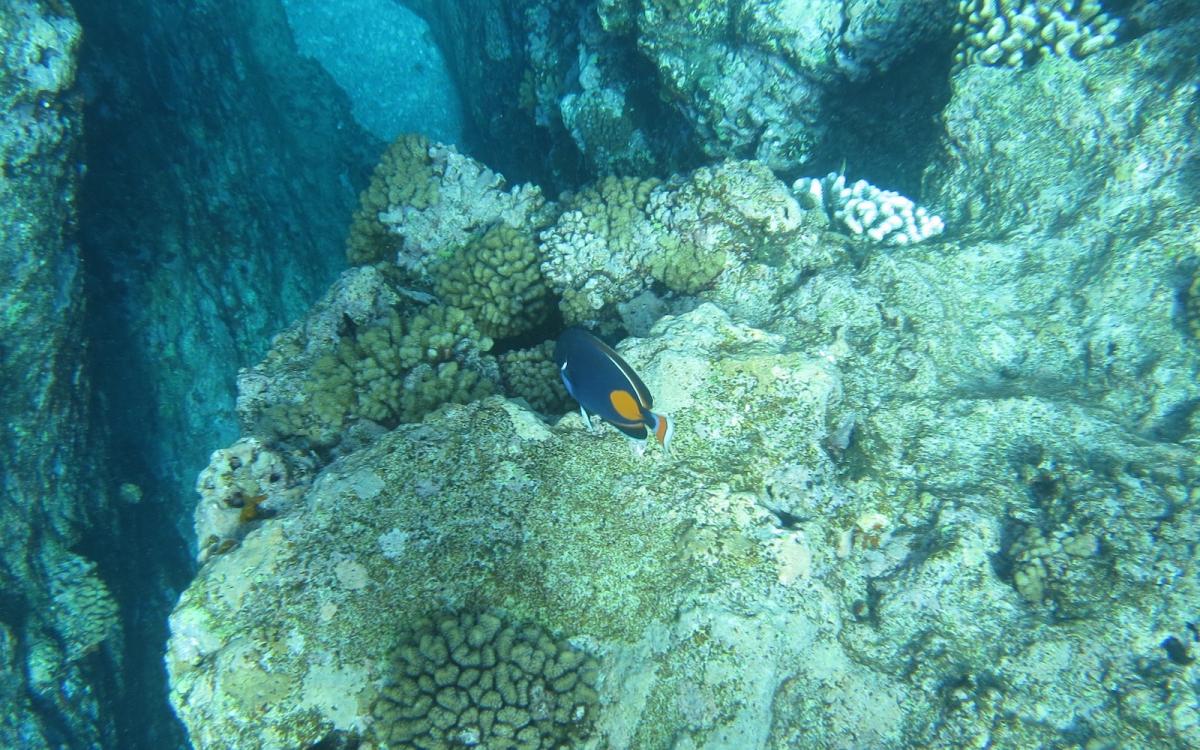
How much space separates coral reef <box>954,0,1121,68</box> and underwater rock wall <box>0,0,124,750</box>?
6.71 meters

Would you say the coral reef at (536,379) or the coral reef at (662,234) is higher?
the coral reef at (662,234)

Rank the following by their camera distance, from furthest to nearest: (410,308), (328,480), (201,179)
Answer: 1. (201,179)
2. (410,308)
3. (328,480)

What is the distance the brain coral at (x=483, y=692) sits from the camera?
8.21 feet

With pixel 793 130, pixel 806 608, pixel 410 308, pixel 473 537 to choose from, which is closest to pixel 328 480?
pixel 473 537

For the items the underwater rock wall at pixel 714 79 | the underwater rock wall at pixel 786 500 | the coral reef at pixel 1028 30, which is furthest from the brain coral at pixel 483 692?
the coral reef at pixel 1028 30

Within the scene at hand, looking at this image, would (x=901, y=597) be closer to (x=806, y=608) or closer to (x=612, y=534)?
(x=806, y=608)

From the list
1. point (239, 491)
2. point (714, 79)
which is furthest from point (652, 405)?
point (714, 79)

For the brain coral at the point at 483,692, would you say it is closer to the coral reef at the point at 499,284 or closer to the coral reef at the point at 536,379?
the coral reef at the point at 536,379

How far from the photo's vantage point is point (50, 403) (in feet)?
15.7

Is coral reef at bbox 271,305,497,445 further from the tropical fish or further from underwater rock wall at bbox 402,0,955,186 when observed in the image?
underwater rock wall at bbox 402,0,955,186

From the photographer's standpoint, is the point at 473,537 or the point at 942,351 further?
the point at 942,351

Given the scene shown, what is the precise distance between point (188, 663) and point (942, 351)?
15.2 ft

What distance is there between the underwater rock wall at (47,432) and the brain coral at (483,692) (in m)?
4.27

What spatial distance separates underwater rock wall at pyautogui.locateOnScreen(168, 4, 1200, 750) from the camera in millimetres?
2600
